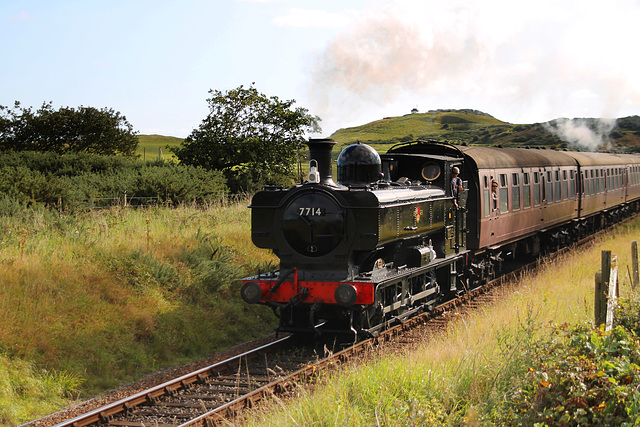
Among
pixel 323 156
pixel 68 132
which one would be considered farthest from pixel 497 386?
pixel 68 132

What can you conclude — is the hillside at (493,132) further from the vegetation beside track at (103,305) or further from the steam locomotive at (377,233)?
the vegetation beside track at (103,305)

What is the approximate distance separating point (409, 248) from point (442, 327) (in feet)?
4.69

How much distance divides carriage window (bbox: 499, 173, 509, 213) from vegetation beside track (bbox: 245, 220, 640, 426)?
6.99 meters

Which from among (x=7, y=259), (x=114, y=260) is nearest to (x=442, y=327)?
(x=114, y=260)

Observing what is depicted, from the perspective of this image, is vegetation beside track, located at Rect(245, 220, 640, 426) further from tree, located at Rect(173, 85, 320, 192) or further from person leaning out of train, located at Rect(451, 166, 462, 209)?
tree, located at Rect(173, 85, 320, 192)

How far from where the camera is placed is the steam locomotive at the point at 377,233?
9414 mm

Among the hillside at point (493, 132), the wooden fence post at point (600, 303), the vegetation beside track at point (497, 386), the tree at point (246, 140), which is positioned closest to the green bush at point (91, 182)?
the tree at point (246, 140)

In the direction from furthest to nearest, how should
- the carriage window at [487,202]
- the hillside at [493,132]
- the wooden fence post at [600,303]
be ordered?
the hillside at [493,132] < the carriage window at [487,202] < the wooden fence post at [600,303]

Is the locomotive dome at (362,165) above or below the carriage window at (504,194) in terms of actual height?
above

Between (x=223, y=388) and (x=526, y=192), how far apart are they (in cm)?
1146

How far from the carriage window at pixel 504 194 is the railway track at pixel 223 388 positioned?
18.9 feet

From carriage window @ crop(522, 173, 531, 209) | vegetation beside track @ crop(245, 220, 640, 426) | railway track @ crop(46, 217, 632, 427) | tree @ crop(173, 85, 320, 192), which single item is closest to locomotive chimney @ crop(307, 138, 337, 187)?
railway track @ crop(46, 217, 632, 427)

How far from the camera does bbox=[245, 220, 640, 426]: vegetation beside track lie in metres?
5.13

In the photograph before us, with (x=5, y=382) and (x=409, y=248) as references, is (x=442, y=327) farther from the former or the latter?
(x=5, y=382)
